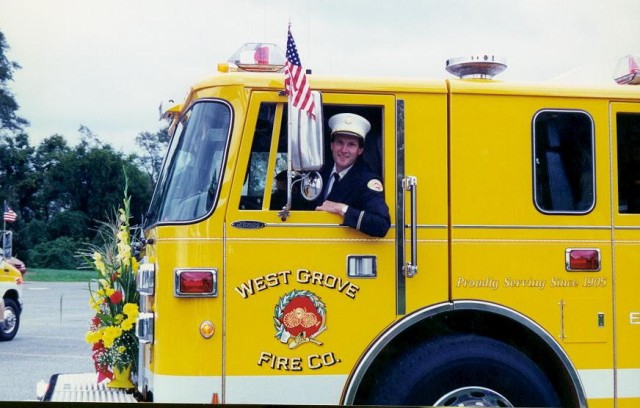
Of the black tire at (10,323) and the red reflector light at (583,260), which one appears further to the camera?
the black tire at (10,323)

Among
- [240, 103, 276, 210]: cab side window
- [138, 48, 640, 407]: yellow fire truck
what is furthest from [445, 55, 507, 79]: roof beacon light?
[240, 103, 276, 210]: cab side window

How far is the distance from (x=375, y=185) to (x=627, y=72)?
1.61m

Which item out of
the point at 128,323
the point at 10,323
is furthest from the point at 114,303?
the point at 10,323

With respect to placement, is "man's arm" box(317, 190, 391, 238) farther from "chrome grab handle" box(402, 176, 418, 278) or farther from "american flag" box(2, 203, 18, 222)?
"american flag" box(2, 203, 18, 222)

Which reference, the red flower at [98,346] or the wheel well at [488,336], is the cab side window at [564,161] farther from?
the red flower at [98,346]

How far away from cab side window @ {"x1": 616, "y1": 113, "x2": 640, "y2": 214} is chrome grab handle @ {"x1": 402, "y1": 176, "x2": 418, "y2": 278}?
3.89 feet

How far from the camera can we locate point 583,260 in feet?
14.7

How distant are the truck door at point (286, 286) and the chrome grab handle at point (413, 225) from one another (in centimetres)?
10

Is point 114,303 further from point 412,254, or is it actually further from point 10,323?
point 10,323

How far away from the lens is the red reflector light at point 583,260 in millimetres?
4477

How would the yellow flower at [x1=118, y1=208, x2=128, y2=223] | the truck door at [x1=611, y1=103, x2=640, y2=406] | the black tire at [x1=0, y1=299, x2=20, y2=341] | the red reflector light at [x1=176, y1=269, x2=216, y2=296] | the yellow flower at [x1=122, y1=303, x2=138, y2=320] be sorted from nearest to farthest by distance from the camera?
the red reflector light at [x1=176, y1=269, x2=216, y2=296], the truck door at [x1=611, y1=103, x2=640, y2=406], the yellow flower at [x1=118, y1=208, x2=128, y2=223], the yellow flower at [x1=122, y1=303, x2=138, y2=320], the black tire at [x1=0, y1=299, x2=20, y2=341]

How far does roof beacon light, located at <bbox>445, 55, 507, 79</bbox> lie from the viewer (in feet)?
14.5

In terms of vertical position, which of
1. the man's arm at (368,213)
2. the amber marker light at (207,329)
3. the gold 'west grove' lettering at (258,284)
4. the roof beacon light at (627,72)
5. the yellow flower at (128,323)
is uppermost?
the roof beacon light at (627,72)

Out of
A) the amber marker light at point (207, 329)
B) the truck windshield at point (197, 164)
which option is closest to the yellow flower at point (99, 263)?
the truck windshield at point (197, 164)
